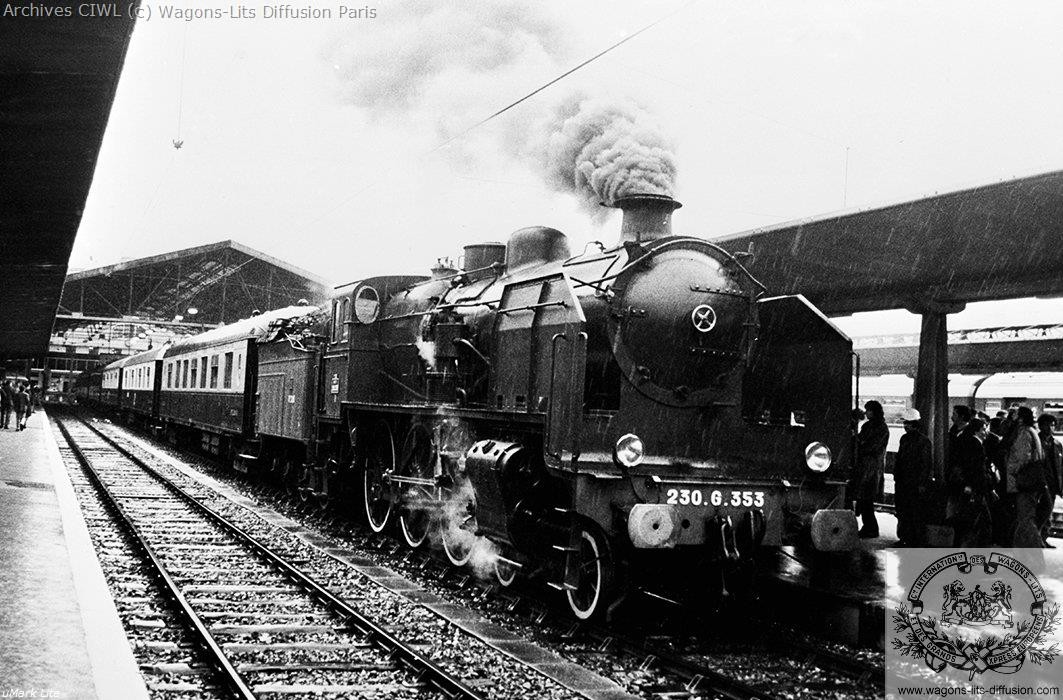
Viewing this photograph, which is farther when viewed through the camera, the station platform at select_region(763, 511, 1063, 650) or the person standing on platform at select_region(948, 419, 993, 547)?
the person standing on platform at select_region(948, 419, 993, 547)

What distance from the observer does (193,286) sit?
3844cm

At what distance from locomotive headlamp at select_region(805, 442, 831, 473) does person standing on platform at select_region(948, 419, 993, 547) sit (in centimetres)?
247

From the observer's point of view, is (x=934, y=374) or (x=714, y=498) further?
(x=934, y=374)

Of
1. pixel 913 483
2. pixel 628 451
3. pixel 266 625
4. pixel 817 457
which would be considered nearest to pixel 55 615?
pixel 266 625

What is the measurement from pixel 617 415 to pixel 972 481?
4132 mm

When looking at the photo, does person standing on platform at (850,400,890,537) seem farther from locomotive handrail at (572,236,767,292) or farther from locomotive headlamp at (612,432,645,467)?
locomotive headlamp at (612,432,645,467)

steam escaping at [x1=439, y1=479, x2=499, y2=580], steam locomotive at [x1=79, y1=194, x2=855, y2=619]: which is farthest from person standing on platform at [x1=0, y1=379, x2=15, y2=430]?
steam escaping at [x1=439, y1=479, x2=499, y2=580]

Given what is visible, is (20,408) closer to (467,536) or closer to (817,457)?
(467,536)

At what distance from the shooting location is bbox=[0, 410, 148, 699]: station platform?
14.9ft

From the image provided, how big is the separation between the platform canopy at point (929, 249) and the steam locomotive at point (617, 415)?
160 cm

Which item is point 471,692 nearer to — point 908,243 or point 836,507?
point 836,507

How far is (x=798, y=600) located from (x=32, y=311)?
54.1 feet

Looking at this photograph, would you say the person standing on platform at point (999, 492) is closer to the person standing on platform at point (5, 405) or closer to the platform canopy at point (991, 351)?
the platform canopy at point (991, 351)

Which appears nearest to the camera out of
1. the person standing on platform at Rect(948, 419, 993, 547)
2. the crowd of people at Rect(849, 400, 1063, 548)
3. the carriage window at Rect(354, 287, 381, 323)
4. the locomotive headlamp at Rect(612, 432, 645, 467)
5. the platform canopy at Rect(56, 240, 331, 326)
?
the locomotive headlamp at Rect(612, 432, 645, 467)
